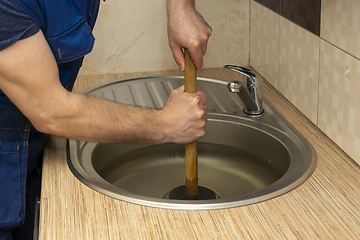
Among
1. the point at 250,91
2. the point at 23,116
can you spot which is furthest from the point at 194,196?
the point at 23,116

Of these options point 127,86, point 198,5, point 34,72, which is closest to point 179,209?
point 34,72

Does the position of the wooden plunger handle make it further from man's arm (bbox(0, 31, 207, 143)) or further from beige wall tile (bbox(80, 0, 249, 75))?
beige wall tile (bbox(80, 0, 249, 75))

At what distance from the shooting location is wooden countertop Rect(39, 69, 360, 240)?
758 mm

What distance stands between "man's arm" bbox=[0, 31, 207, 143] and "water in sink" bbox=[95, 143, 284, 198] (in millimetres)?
256

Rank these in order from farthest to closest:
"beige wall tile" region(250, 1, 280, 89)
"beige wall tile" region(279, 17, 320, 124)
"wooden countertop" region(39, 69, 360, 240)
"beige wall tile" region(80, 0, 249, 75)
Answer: "beige wall tile" region(80, 0, 249, 75) → "beige wall tile" region(250, 1, 280, 89) → "beige wall tile" region(279, 17, 320, 124) → "wooden countertop" region(39, 69, 360, 240)

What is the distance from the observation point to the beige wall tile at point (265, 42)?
1.38 metres

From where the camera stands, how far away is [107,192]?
0.90 metres

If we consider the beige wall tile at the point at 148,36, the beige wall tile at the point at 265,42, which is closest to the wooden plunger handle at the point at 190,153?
the beige wall tile at the point at 265,42

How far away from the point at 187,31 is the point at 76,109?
346mm

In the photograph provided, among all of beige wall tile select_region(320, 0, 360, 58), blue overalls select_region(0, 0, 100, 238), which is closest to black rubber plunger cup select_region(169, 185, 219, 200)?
blue overalls select_region(0, 0, 100, 238)

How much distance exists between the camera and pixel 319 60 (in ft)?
3.57

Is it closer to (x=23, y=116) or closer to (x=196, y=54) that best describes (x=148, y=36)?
(x=196, y=54)

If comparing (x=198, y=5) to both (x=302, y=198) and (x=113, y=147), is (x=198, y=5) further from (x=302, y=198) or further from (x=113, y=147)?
(x=302, y=198)

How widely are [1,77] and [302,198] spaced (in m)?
0.62
